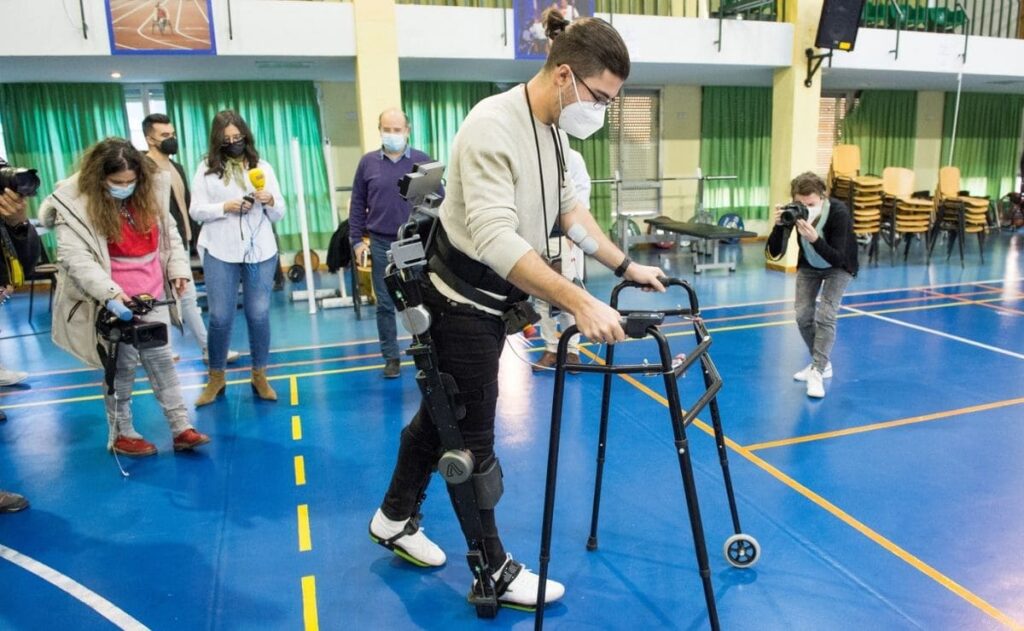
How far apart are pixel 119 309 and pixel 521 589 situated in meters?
2.19

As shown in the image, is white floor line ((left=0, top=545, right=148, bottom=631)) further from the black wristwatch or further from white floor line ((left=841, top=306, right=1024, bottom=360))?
white floor line ((left=841, top=306, right=1024, bottom=360))

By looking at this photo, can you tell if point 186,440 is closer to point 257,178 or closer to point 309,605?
point 257,178

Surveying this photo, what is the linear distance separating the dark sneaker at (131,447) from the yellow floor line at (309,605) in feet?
5.25

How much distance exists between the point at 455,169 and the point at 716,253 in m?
7.91

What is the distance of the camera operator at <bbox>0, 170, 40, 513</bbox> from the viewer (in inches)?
117

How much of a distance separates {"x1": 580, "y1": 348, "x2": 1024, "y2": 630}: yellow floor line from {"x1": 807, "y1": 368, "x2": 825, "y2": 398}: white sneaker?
2.84 feet

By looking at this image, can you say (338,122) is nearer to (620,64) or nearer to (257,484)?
(257,484)

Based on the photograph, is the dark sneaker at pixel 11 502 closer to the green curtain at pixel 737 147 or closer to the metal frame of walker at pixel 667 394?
the metal frame of walker at pixel 667 394

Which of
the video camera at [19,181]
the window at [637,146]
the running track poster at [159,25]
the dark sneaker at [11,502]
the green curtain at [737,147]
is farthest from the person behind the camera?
the green curtain at [737,147]

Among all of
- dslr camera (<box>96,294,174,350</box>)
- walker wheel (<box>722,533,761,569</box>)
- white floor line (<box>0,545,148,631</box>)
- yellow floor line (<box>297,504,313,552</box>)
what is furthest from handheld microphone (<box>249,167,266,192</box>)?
walker wheel (<box>722,533,761,569</box>)

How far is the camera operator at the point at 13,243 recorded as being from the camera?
9.76 ft

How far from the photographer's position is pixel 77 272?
3176 mm

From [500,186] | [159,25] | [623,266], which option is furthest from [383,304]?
[159,25]

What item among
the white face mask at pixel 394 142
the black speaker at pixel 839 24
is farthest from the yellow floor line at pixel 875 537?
the black speaker at pixel 839 24
